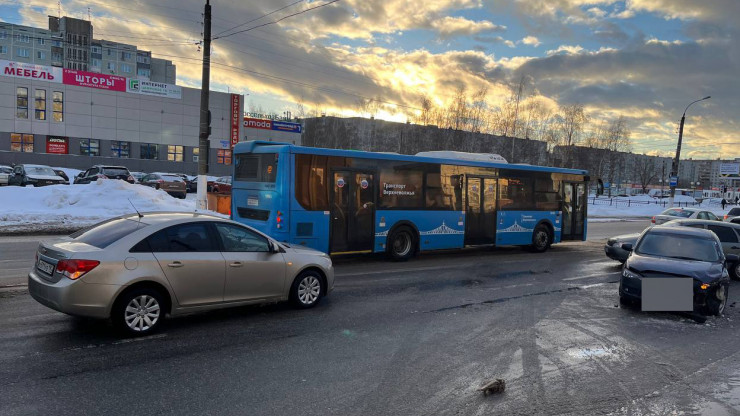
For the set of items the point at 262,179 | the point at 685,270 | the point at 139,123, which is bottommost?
the point at 685,270

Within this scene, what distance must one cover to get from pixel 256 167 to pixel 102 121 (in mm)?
43845

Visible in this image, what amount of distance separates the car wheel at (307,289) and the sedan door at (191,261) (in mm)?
1264

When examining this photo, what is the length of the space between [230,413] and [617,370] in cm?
426

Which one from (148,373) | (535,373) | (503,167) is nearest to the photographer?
(148,373)

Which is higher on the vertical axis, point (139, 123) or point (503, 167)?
point (139, 123)

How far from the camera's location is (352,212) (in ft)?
39.3

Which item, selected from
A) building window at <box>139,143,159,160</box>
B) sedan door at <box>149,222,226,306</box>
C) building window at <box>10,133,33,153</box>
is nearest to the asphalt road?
sedan door at <box>149,222,226,306</box>

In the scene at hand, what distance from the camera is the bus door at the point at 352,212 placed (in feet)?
38.3

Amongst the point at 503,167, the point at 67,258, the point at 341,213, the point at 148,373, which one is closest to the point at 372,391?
the point at 148,373

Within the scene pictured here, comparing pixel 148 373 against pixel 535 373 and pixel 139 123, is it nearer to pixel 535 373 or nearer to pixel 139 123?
pixel 535 373

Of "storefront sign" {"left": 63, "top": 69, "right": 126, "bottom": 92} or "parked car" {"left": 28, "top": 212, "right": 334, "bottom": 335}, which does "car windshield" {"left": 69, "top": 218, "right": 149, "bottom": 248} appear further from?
"storefront sign" {"left": 63, "top": 69, "right": 126, "bottom": 92}

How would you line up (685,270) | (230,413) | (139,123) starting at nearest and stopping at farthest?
(230,413) → (685,270) → (139,123)

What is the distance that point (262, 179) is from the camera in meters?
11.4

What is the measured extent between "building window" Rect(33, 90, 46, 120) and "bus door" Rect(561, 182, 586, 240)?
47082 millimetres
